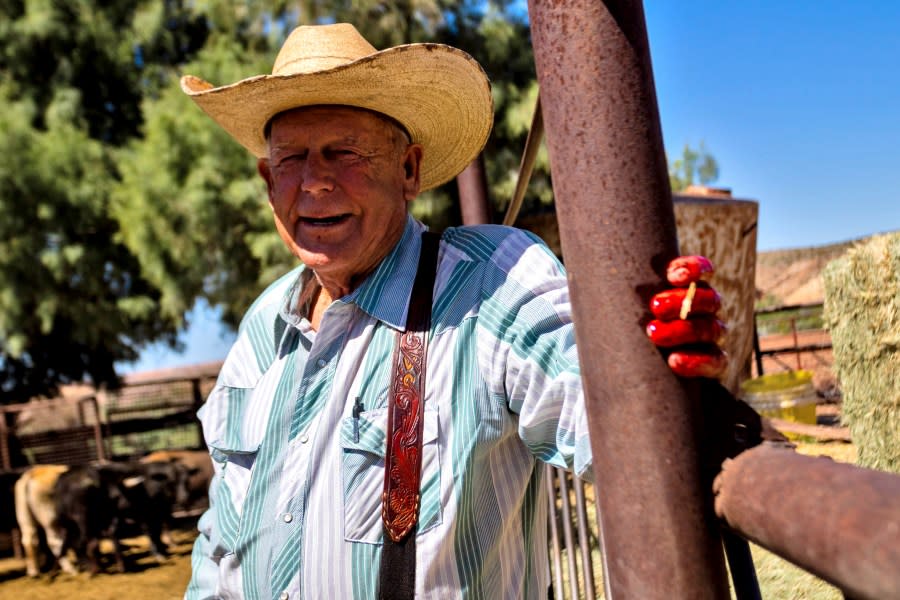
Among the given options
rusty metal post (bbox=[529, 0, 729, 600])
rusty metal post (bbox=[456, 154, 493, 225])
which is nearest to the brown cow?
rusty metal post (bbox=[456, 154, 493, 225])

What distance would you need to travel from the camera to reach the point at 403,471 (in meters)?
1.46

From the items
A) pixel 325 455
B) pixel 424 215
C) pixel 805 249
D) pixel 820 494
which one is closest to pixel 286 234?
pixel 325 455

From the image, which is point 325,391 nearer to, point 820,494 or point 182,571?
point 820,494

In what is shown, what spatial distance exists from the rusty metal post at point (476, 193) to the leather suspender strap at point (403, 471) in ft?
5.52

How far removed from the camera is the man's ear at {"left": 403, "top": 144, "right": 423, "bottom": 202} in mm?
1935

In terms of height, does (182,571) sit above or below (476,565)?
below

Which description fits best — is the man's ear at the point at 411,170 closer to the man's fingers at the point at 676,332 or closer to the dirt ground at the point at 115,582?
the man's fingers at the point at 676,332

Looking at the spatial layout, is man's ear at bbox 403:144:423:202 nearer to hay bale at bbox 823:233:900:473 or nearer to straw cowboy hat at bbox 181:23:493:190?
straw cowboy hat at bbox 181:23:493:190

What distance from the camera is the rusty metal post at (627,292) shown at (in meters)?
0.78

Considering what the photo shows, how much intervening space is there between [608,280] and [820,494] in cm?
29

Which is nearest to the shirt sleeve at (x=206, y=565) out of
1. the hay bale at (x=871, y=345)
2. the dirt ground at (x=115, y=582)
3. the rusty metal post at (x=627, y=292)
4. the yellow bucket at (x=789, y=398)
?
the rusty metal post at (x=627, y=292)

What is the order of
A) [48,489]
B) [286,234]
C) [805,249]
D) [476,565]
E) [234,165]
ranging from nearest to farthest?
1. [476,565]
2. [286,234]
3. [234,165]
4. [48,489]
5. [805,249]

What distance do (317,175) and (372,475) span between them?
648 mm

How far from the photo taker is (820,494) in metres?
0.63
